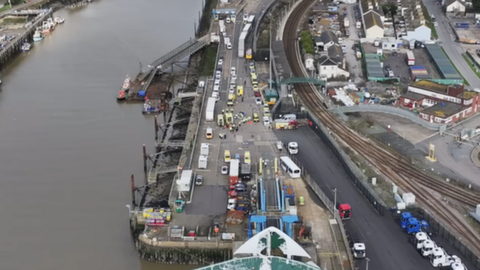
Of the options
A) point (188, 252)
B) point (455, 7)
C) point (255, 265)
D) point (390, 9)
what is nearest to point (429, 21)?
point (390, 9)

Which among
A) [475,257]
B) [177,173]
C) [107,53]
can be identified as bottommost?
[475,257]

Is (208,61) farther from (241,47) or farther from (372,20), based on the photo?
(372,20)

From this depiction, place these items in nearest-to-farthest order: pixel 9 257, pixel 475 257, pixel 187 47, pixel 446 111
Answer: pixel 475 257 < pixel 9 257 < pixel 446 111 < pixel 187 47

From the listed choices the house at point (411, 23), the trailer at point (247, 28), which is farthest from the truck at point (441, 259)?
the trailer at point (247, 28)

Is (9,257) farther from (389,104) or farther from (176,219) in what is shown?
(389,104)

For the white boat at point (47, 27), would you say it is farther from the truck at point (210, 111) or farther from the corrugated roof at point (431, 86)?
the corrugated roof at point (431, 86)

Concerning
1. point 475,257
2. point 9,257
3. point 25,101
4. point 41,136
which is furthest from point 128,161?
point 475,257

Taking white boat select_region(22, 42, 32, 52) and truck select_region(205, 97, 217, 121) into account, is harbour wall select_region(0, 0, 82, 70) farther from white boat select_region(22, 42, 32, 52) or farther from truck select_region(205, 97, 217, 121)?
truck select_region(205, 97, 217, 121)
